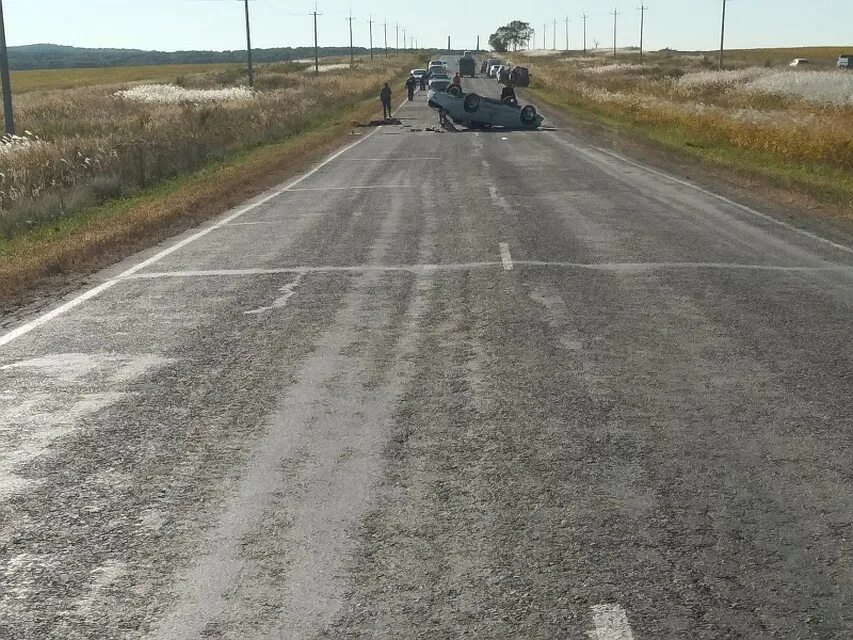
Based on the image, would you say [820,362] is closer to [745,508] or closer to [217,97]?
[745,508]

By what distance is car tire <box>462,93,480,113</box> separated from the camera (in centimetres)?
3519

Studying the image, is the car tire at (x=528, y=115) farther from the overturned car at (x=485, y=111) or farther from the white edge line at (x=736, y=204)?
the white edge line at (x=736, y=204)

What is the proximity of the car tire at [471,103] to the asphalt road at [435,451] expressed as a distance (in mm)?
24527

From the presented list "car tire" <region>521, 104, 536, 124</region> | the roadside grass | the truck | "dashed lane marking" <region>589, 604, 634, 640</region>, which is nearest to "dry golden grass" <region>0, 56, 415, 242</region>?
the roadside grass

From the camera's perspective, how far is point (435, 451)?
5.66m

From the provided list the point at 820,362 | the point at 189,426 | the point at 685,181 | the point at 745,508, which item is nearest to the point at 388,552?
the point at 745,508

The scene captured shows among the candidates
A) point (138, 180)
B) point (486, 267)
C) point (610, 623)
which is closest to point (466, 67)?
point (138, 180)

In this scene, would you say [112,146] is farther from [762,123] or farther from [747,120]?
[747,120]

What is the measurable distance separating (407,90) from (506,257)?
60.2m

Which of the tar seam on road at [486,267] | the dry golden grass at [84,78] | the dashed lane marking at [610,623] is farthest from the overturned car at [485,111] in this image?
the dry golden grass at [84,78]

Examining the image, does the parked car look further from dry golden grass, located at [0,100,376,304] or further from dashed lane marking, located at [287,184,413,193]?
dashed lane marking, located at [287,184,413,193]

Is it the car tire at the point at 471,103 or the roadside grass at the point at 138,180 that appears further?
the car tire at the point at 471,103

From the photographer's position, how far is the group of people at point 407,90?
4220 cm

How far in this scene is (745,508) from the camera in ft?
16.0
